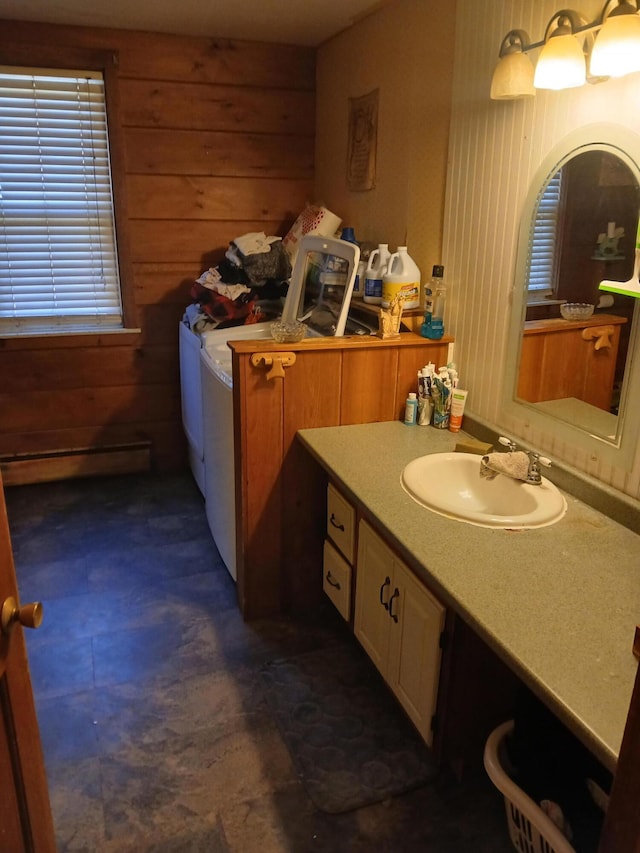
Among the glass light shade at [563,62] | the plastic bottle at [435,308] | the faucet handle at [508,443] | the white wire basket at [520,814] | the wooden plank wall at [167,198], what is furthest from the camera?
the wooden plank wall at [167,198]

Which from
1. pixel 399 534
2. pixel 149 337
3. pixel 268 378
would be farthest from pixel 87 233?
pixel 399 534

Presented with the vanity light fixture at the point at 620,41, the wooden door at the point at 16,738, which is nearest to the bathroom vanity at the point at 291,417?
the vanity light fixture at the point at 620,41

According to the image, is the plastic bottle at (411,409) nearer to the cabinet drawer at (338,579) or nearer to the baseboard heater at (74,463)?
the cabinet drawer at (338,579)

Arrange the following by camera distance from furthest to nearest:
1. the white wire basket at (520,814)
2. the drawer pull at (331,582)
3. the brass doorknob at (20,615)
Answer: the drawer pull at (331,582), the white wire basket at (520,814), the brass doorknob at (20,615)

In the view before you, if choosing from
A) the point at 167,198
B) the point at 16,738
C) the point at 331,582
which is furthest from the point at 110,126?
the point at 16,738

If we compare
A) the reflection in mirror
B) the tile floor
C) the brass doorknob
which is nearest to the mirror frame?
the reflection in mirror

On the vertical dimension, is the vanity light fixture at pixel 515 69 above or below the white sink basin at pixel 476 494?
above

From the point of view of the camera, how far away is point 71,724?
191cm

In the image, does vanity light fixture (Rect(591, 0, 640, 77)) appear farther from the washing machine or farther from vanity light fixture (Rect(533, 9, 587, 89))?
the washing machine

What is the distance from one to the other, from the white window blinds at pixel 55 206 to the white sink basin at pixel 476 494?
2.11 metres

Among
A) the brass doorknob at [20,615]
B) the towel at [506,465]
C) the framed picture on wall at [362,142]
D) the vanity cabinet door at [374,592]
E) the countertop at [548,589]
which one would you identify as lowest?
the vanity cabinet door at [374,592]

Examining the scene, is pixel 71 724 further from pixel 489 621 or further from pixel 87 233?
pixel 87 233

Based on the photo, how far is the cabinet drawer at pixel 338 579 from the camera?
1.99 m

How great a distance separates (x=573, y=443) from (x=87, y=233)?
2478 mm
